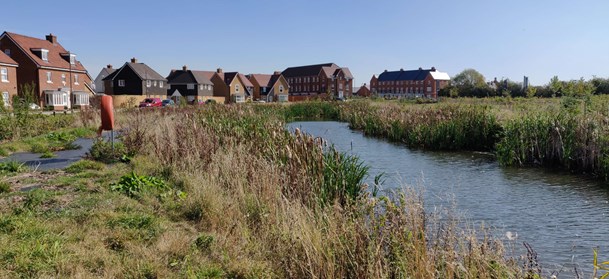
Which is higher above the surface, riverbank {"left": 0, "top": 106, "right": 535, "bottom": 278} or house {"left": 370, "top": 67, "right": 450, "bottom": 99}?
house {"left": 370, "top": 67, "right": 450, "bottom": 99}

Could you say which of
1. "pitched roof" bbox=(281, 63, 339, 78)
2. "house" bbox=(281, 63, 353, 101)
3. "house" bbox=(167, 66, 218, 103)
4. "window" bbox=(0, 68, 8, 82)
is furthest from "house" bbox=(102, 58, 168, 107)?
"pitched roof" bbox=(281, 63, 339, 78)

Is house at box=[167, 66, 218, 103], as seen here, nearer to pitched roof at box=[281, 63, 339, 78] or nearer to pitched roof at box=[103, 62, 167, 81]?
pitched roof at box=[103, 62, 167, 81]

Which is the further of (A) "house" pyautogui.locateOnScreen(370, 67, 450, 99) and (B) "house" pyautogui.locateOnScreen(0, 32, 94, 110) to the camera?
(A) "house" pyautogui.locateOnScreen(370, 67, 450, 99)

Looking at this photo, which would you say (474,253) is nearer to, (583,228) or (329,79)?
(583,228)

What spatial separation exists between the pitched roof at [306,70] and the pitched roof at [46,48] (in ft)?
193

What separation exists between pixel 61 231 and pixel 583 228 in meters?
8.47

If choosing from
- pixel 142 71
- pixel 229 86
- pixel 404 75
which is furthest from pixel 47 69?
pixel 404 75

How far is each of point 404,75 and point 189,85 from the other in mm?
61734

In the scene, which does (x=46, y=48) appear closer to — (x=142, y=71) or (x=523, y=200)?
(x=142, y=71)

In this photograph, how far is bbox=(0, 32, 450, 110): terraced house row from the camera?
45.4 meters

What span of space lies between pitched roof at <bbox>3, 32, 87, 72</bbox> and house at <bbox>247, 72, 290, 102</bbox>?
42473 mm

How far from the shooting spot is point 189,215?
6.43 m

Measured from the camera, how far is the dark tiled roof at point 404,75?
113m

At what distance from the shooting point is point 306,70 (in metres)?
109
